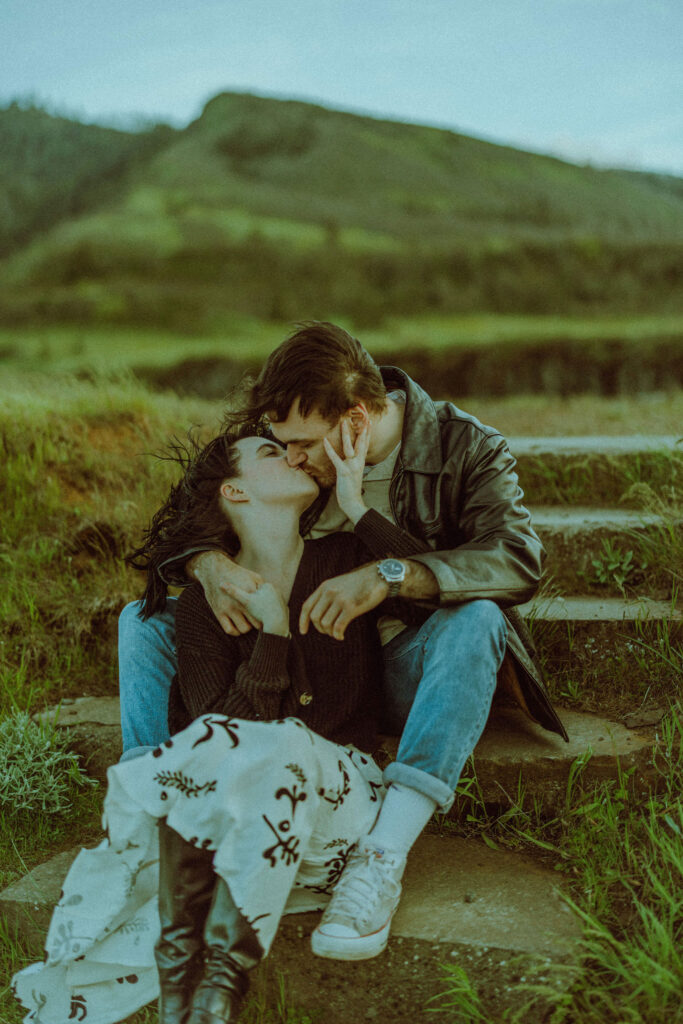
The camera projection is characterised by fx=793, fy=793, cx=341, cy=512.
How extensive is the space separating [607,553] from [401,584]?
1.52m

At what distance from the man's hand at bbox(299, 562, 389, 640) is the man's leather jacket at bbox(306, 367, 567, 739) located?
0.16 m

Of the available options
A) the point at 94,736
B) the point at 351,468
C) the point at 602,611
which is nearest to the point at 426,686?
the point at 351,468

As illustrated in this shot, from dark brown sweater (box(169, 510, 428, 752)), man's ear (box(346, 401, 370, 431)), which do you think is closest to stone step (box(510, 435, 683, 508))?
man's ear (box(346, 401, 370, 431))

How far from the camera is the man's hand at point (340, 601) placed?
207 centimetres

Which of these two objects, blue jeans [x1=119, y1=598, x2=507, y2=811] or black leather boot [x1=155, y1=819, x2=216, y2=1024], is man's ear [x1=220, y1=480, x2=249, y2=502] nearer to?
blue jeans [x1=119, y1=598, x2=507, y2=811]

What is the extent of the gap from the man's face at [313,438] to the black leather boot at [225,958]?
3.90ft

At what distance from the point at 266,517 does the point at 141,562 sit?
1.65 meters

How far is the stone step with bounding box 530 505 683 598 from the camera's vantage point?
320cm

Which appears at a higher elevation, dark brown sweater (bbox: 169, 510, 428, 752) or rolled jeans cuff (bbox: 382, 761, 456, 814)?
dark brown sweater (bbox: 169, 510, 428, 752)

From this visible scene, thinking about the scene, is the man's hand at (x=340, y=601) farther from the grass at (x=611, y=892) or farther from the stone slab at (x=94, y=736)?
the stone slab at (x=94, y=736)

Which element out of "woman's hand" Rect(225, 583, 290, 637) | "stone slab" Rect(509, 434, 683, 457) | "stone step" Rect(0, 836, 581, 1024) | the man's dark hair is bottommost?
"stone step" Rect(0, 836, 581, 1024)

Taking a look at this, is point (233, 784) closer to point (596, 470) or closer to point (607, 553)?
point (607, 553)

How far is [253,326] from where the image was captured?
9844mm

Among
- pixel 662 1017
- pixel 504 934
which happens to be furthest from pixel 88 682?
pixel 662 1017
